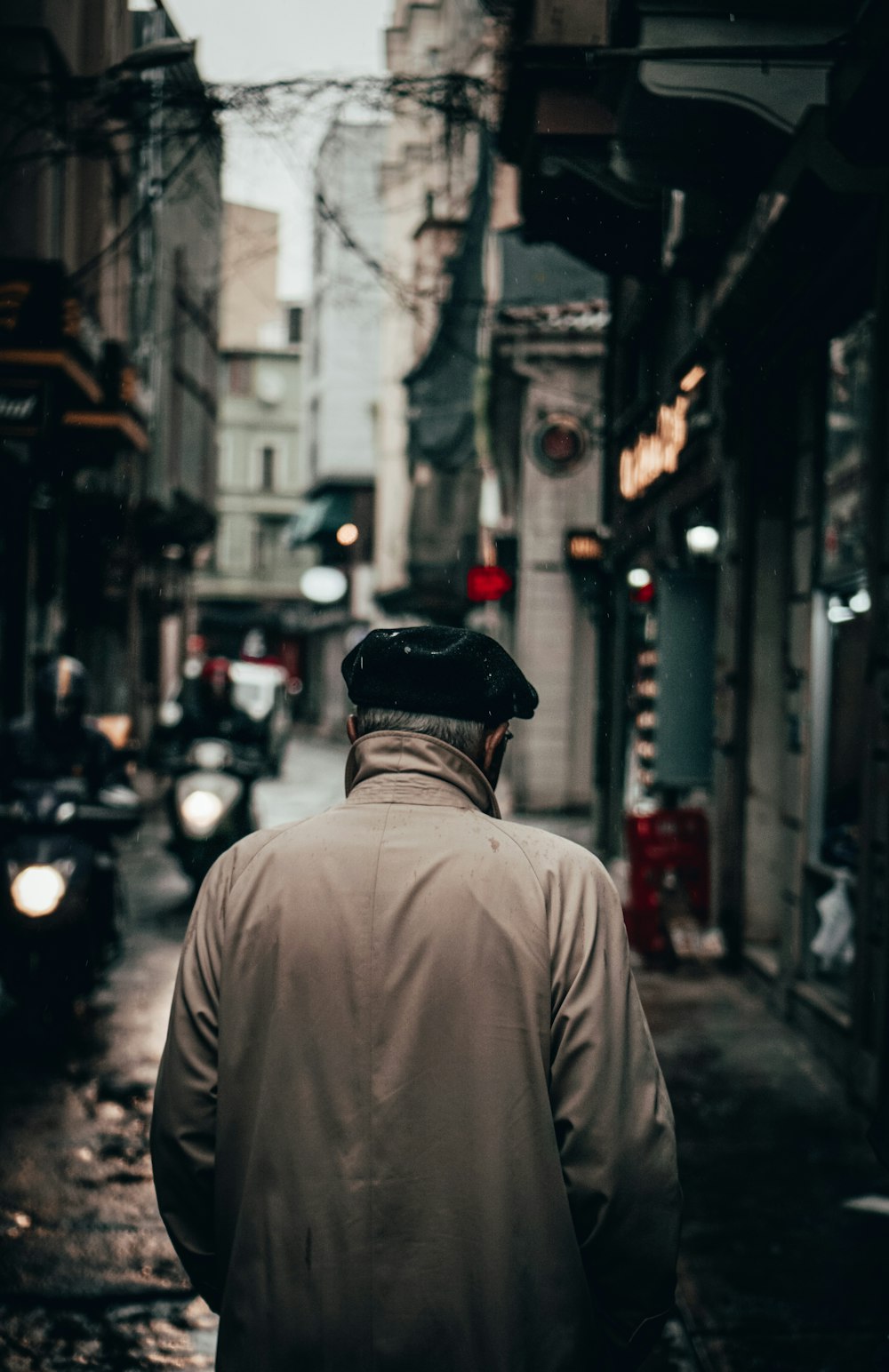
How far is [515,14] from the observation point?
26.3 ft

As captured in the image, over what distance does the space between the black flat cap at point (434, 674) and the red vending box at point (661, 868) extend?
7.10 metres

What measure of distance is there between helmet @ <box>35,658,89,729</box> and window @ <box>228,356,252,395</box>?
164 feet

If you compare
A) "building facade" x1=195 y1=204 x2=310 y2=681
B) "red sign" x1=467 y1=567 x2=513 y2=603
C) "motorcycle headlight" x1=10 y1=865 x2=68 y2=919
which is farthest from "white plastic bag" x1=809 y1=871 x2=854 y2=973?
"building facade" x1=195 y1=204 x2=310 y2=681

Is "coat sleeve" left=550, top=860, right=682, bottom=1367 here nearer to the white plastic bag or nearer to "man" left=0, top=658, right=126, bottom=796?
the white plastic bag

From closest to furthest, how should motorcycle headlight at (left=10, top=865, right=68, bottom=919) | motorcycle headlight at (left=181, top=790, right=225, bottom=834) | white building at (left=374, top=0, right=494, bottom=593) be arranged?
motorcycle headlight at (left=10, top=865, right=68, bottom=919) < motorcycle headlight at (left=181, top=790, right=225, bottom=834) < white building at (left=374, top=0, right=494, bottom=593)

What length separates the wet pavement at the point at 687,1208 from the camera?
386 centimetres

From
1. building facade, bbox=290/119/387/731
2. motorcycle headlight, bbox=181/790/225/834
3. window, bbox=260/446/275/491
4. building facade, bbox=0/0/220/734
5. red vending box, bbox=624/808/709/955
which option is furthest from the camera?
window, bbox=260/446/275/491

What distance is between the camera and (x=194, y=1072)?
2.06 meters

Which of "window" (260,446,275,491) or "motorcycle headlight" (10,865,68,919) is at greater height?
"window" (260,446,275,491)

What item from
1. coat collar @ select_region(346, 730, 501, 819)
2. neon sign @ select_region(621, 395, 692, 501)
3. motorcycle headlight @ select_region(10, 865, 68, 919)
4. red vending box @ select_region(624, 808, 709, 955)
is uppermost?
neon sign @ select_region(621, 395, 692, 501)

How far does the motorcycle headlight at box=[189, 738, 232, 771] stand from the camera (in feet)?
32.9

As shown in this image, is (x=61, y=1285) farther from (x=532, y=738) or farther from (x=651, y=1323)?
(x=532, y=738)

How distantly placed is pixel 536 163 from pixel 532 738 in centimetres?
1137

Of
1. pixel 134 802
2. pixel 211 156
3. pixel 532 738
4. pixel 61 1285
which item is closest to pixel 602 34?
pixel 211 156
